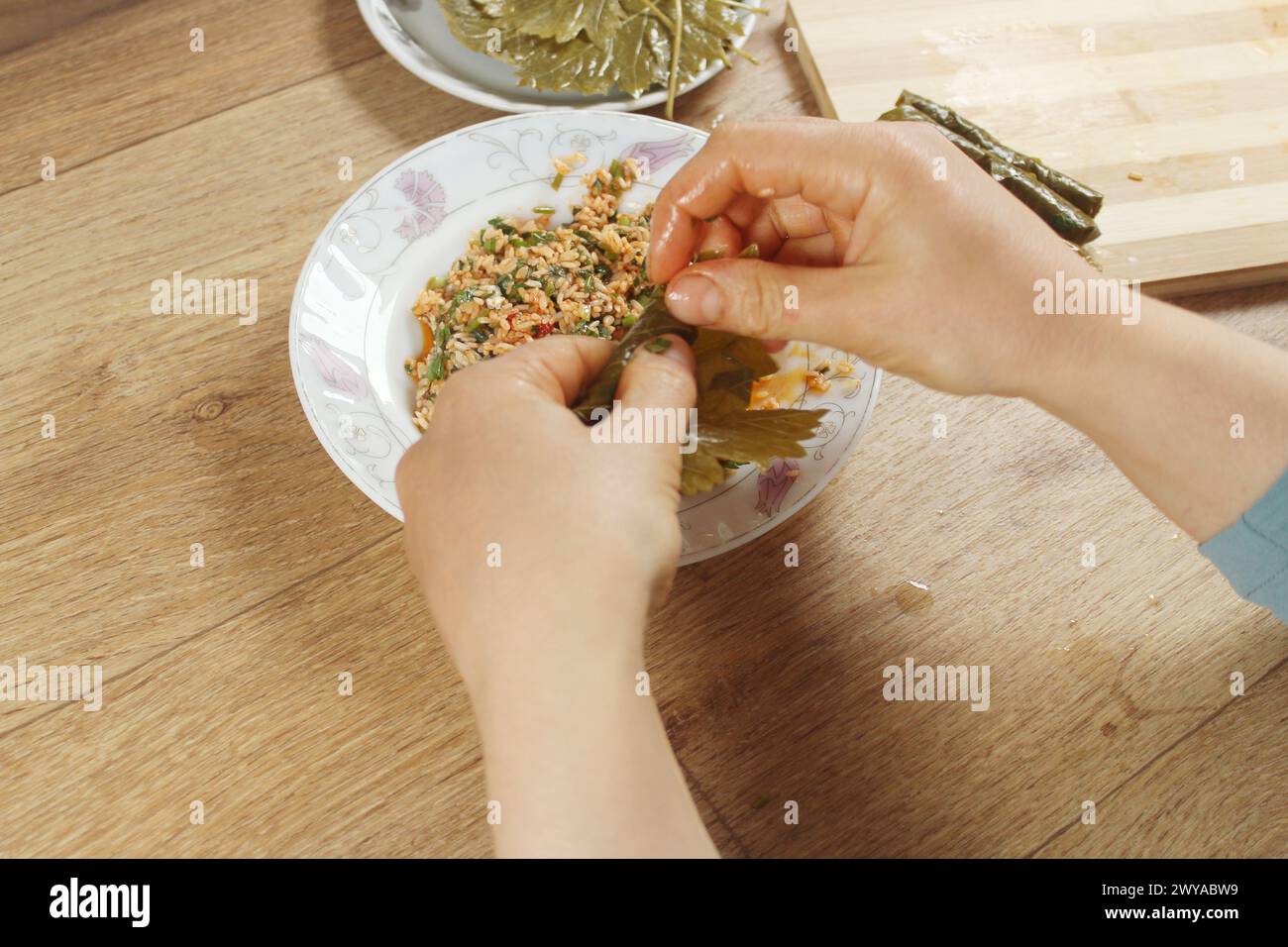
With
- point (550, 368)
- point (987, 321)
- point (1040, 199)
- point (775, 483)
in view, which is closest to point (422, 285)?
point (550, 368)

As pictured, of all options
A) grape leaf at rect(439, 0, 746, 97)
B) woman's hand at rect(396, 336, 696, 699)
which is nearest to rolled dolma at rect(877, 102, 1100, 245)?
grape leaf at rect(439, 0, 746, 97)

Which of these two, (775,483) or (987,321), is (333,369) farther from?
(987,321)

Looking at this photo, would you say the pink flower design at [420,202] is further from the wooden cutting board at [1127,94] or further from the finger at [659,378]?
the wooden cutting board at [1127,94]

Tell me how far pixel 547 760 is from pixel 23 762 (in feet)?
2.45

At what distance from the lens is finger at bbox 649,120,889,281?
1133mm

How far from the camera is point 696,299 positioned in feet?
3.90

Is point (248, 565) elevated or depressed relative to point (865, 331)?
depressed

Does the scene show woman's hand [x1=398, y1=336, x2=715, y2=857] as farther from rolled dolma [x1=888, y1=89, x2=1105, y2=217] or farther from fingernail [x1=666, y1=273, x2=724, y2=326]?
rolled dolma [x1=888, y1=89, x2=1105, y2=217]

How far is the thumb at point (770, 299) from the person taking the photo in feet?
3.76

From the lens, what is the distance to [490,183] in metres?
1.47

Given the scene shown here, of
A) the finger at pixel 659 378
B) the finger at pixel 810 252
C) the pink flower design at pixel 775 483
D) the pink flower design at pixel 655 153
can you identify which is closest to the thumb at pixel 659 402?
the finger at pixel 659 378
